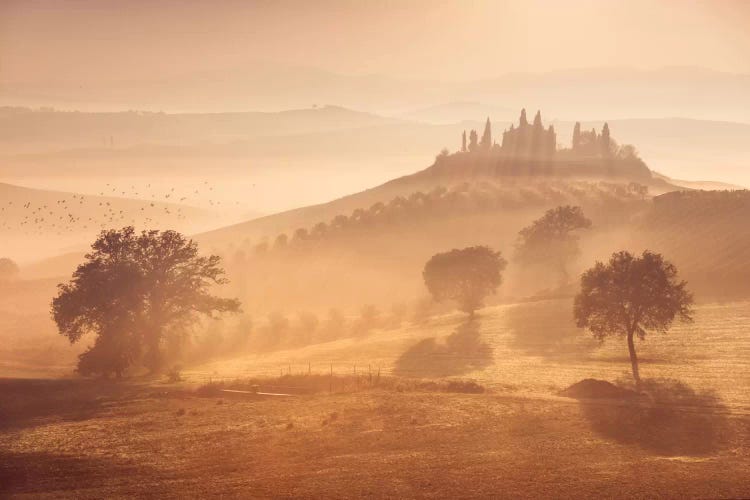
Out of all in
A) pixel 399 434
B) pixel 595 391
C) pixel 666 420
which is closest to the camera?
pixel 399 434

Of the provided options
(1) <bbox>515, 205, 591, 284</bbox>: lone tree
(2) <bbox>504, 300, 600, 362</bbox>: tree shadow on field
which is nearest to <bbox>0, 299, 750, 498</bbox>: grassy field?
(2) <bbox>504, 300, 600, 362</bbox>: tree shadow on field

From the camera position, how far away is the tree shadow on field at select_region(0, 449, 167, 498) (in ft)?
132

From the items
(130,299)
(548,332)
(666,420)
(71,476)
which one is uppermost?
(130,299)

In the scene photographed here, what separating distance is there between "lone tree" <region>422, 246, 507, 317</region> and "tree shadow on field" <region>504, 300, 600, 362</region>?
562cm

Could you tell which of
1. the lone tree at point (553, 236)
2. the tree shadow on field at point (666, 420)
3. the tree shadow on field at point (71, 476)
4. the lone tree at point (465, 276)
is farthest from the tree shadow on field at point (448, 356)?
the lone tree at point (553, 236)

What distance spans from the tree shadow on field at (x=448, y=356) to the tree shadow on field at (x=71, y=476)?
35393 mm

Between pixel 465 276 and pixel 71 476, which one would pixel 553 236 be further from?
pixel 71 476

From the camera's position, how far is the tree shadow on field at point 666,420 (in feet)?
153

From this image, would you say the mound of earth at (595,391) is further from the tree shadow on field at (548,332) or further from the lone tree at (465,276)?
the lone tree at (465,276)

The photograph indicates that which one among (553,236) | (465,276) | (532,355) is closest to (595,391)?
(532,355)

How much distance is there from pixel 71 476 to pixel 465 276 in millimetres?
74270

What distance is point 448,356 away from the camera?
82.6m

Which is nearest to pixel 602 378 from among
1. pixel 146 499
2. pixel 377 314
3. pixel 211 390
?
pixel 211 390

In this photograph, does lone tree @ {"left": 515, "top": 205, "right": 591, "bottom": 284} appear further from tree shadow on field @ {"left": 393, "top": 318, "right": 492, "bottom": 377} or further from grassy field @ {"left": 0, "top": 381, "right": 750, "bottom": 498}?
grassy field @ {"left": 0, "top": 381, "right": 750, "bottom": 498}
